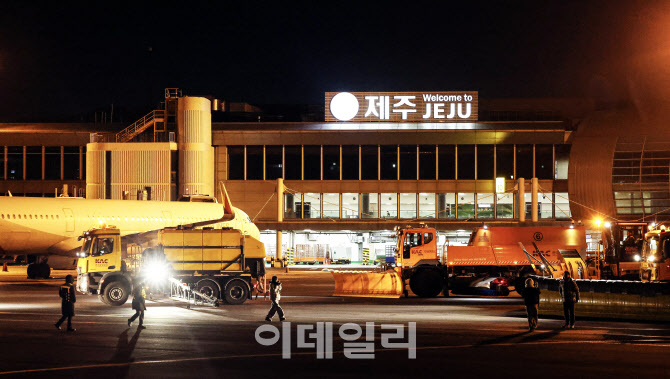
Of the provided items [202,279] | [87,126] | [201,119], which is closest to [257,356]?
[202,279]

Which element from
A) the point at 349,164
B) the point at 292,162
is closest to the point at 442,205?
the point at 349,164

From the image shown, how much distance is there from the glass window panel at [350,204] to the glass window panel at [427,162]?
608 cm

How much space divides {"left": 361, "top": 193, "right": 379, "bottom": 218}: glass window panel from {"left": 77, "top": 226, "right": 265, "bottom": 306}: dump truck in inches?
1514

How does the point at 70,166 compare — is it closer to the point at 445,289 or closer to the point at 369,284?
the point at 369,284

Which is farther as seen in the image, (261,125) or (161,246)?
(261,125)

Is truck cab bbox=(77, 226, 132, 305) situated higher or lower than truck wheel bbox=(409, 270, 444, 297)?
higher

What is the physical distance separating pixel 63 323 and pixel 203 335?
524cm

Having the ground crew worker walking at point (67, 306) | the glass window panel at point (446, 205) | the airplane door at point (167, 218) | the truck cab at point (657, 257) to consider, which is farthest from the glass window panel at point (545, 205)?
the ground crew worker walking at point (67, 306)

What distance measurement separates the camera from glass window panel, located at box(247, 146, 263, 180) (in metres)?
69.1

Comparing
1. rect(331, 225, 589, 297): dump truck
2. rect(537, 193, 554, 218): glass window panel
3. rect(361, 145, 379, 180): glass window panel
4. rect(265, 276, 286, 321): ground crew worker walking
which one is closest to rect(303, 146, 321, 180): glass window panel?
rect(361, 145, 379, 180): glass window panel

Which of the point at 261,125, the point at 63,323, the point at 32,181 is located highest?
the point at 261,125

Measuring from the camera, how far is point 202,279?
30.3m

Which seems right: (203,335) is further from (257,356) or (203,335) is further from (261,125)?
(261,125)

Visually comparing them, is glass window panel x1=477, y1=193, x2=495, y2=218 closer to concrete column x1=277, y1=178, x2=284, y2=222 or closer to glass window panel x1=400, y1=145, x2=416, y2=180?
glass window panel x1=400, y1=145, x2=416, y2=180
